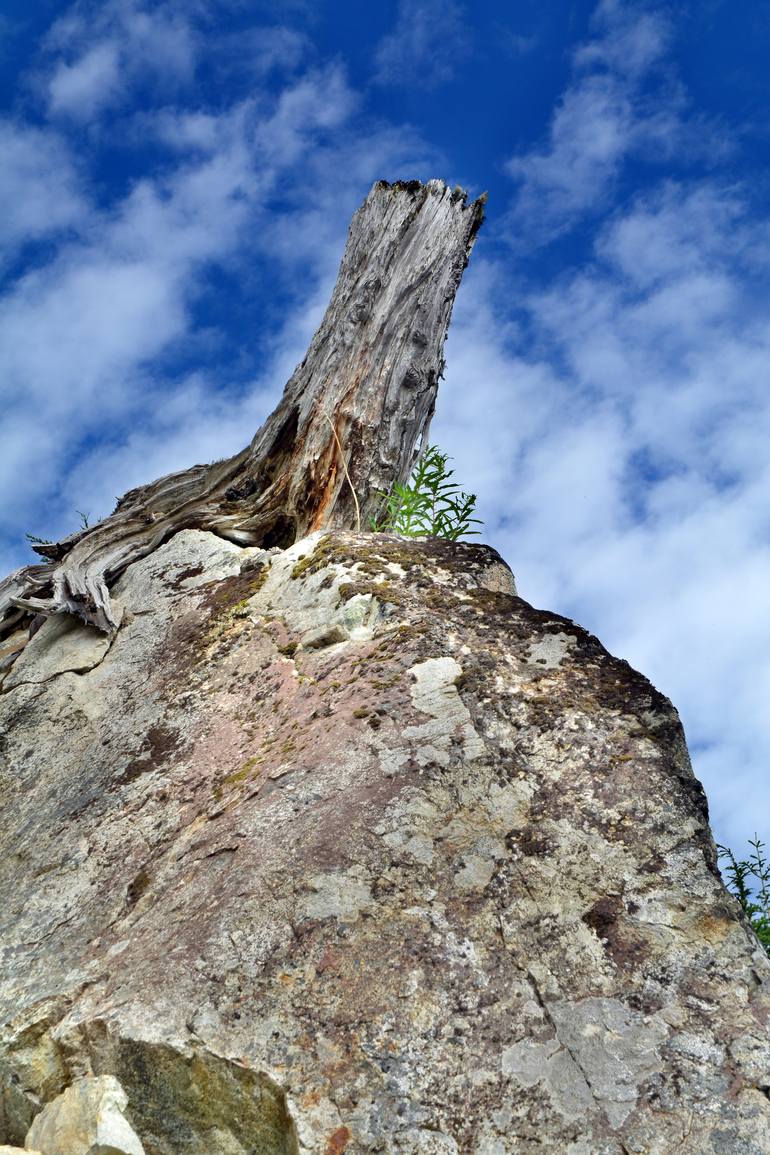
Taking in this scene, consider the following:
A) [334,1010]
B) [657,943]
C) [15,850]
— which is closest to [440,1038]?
[334,1010]

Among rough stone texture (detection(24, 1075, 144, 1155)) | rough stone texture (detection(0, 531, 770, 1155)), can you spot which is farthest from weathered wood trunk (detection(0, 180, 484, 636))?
rough stone texture (detection(24, 1075, 144, 1155))

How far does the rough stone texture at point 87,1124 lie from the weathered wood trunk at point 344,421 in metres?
3.81

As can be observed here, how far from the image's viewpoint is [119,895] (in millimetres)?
3357

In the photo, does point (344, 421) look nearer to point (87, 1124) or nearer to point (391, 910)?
point (391, 910)

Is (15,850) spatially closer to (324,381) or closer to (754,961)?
(754,961)

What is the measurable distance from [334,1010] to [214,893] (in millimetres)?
561

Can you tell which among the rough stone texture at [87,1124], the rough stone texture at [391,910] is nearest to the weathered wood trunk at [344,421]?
the rough stone texture at [391,910]

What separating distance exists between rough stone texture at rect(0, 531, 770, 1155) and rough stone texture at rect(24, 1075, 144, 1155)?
8 centimetres

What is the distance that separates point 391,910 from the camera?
2.92 metres

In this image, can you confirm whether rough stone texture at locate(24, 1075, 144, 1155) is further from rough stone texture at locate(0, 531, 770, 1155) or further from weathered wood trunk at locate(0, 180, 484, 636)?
weathered wood trunk at locate(0, 180, 484, 636)

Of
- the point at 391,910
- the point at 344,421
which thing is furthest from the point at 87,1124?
the point at 344,421


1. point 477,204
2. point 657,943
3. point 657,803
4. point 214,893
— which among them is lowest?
point 214,893

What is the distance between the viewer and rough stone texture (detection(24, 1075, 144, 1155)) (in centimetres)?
242

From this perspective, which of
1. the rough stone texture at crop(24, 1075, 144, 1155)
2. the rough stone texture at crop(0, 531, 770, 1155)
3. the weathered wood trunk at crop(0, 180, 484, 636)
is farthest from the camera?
the weathered wood trunk at crop(0, 180, 484, 636)
